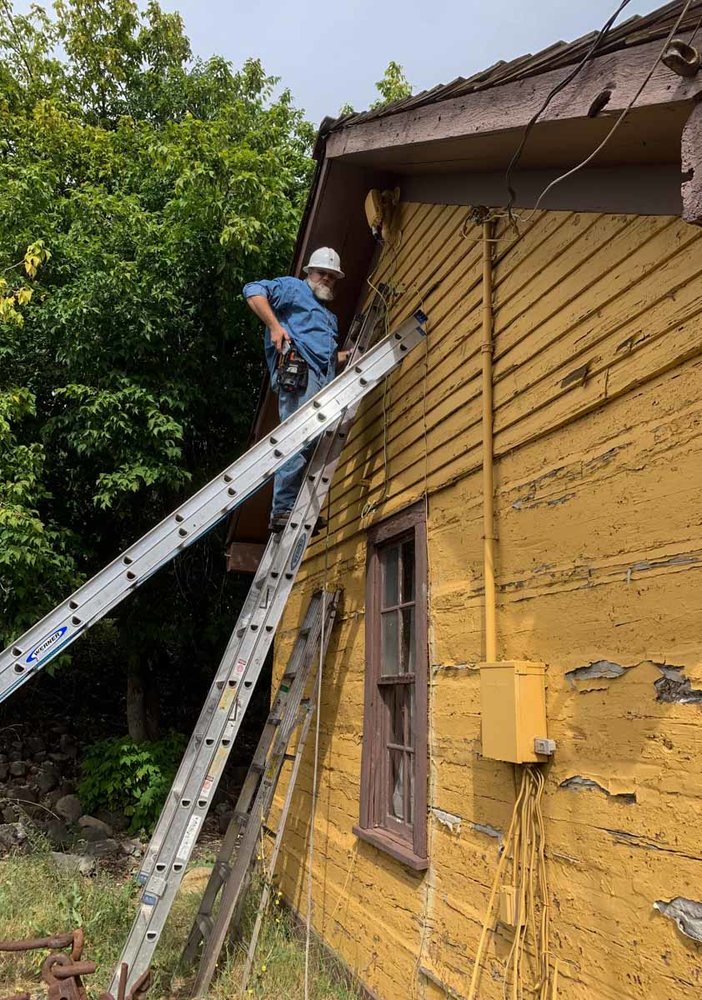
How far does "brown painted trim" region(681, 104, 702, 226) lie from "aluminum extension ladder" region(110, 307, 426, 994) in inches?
107

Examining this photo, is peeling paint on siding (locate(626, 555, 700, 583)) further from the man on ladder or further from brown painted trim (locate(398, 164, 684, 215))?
the man on ladder

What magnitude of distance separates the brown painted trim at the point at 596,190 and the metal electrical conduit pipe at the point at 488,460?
0.80 feet

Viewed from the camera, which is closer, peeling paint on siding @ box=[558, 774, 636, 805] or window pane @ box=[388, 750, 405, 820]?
peeling paint on siding @ box=[558, 774, 636, 805]

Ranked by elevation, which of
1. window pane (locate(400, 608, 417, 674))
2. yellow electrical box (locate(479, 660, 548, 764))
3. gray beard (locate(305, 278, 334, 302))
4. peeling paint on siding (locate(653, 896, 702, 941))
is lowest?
peeling paint on siding (locate(653, 896, 702, 941))

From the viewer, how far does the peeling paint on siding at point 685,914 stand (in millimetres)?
2367

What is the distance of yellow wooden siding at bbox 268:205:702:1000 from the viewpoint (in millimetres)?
2617

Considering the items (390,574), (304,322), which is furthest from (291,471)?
(304,322)

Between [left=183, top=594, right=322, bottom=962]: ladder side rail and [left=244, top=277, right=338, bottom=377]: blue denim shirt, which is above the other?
[left=244, top=277, right=338, bottom=377]: blue denim shirt

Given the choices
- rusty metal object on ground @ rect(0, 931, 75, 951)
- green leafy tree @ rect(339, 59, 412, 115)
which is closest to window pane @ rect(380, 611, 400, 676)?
rusty metal object on ground @ rect(0, 931, 75, 951)

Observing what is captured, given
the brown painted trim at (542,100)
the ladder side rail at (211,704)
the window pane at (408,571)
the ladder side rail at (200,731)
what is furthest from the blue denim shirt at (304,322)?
the ladder side rail at (200,731)

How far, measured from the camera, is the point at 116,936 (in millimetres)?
5867

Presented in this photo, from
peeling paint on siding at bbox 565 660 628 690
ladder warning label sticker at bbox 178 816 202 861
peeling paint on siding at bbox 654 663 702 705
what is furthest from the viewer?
ladder warning label sticker at bbox 178 816 202 861

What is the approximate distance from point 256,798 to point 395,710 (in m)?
1.11

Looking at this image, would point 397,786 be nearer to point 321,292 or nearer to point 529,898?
point 529,898
